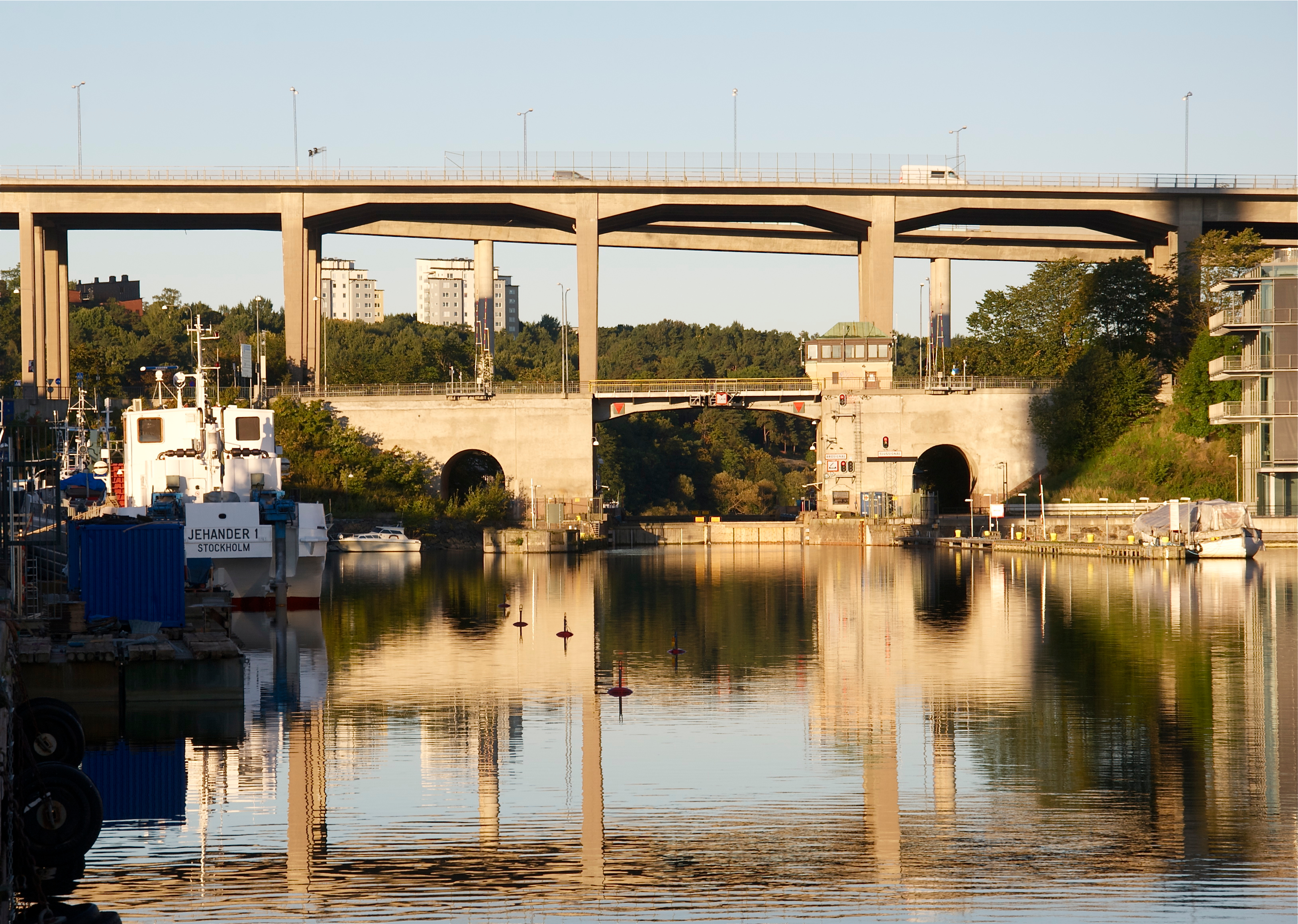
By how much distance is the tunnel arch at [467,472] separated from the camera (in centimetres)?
11394

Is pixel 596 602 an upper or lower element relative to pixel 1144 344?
lower

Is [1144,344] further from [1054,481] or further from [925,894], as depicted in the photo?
[925,894]

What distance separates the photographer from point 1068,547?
87.6 m

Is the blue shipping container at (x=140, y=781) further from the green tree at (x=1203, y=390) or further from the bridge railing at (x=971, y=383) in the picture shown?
the bridge railing at (x=971, y=383)

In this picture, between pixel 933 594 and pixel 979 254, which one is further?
pixel 979 254

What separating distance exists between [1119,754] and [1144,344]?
94.5 m

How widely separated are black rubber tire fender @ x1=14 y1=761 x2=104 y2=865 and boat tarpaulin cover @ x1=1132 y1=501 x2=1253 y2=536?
70998 millimetres

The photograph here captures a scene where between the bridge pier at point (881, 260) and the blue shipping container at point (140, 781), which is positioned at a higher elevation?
the bridge pier at point (881, 260)

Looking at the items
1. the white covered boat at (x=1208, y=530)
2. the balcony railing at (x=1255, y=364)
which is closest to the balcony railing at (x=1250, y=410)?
the balcony railing at (x=1255, y=364)

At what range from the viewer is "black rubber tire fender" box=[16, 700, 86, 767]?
22000 millimetres

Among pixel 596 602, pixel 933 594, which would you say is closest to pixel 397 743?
pixel 596 602

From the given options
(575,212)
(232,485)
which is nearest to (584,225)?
(575,212)

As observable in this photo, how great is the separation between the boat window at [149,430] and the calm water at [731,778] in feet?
42.8

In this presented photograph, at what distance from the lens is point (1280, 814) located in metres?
20.7
